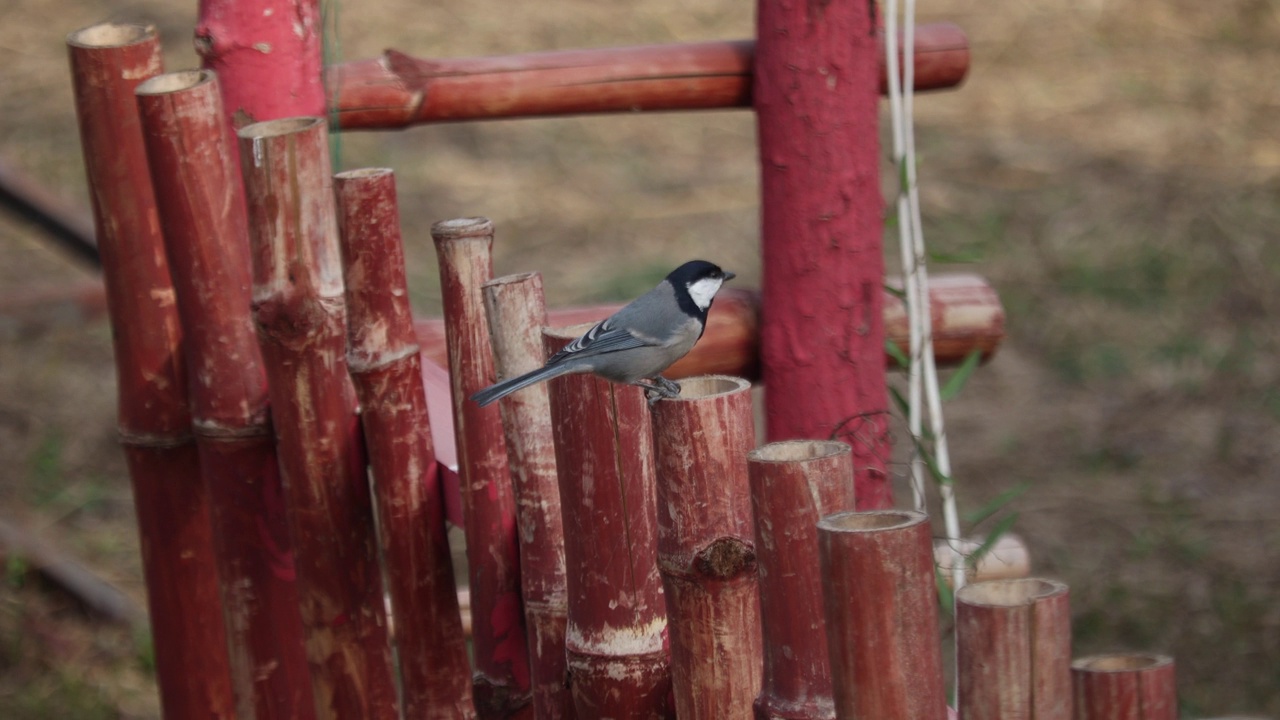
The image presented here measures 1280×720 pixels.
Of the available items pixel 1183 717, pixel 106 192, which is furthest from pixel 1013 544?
pixel 106 192

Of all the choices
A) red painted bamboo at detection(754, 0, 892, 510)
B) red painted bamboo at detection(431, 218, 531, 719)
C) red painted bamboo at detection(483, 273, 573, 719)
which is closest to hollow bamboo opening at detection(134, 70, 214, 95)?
red painted bamboo at detection(431, 218, 531, 719)

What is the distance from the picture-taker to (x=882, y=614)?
114 cm

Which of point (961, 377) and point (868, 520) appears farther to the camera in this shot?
point (961, 377)

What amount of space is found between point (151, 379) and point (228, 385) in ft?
0.64

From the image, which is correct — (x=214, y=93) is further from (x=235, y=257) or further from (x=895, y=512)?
(x=895, y=512)

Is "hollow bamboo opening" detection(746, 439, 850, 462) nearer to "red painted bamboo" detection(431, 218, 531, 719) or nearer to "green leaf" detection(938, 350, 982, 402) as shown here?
"red painted bamboo" detection(431, 218, 531, 719)

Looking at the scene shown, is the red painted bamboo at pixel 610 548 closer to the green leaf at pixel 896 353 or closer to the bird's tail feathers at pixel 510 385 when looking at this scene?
the bird's tail feathers at pixel 510 385

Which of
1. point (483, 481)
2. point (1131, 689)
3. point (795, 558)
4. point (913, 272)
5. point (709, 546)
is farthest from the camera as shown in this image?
point (913, 272)

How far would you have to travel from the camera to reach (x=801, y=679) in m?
1.33

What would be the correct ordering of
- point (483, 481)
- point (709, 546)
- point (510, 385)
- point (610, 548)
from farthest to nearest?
point (483, 481)
point (510, 385)
point (610, 548)
point (709, 546)

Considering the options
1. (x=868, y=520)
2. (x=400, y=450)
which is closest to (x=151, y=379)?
(x=400, y=450)

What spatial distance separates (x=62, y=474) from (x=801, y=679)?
393 cm

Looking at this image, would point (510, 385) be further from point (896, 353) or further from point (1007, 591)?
point (896, 353)

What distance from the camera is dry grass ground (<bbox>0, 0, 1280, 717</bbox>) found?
3941 mm
